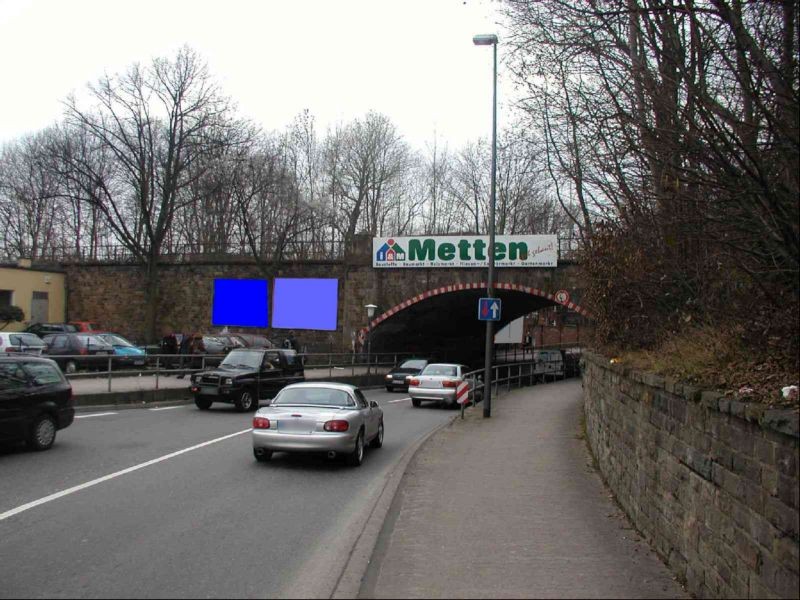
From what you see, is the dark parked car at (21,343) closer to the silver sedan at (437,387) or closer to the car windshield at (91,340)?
the car windshield at (91,340)

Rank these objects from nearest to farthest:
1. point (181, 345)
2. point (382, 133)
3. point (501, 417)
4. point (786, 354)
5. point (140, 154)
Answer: point (786, 354) < point (501, 417) < point (181, 345) < point (140, 154) < point (382, 133)

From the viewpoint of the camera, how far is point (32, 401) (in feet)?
36.8

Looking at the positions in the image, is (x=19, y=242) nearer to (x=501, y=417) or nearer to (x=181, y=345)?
(x=181, y=345)

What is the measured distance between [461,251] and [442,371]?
1162 cm

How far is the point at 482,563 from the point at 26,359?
8.87 metres

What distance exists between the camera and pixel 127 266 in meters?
43.4

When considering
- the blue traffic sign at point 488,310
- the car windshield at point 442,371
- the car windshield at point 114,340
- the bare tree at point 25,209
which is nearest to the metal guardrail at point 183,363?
the car windshield at point 114,340

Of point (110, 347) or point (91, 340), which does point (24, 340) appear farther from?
point (110, 347)

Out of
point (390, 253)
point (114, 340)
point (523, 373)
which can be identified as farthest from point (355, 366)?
point (114, 340)

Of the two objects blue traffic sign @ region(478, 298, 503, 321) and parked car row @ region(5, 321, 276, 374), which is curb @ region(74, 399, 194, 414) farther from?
blue traffic sign @ region(478, 298, 503, 321)

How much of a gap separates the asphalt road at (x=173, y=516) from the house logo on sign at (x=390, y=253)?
23.3 metres

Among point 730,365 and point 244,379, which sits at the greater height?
point 730,365

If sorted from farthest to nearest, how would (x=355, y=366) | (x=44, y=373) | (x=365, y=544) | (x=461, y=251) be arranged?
(x=461, y=251), (x=355, y=366), (x=44, y=373), (x=365, y=544)

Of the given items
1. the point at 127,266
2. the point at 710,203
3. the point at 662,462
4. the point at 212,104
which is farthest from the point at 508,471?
the point at 127,266
